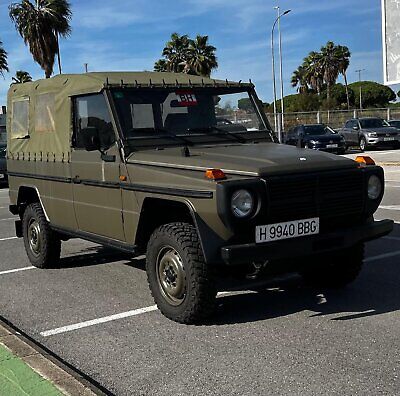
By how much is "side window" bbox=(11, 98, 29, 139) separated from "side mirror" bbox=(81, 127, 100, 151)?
1922mm

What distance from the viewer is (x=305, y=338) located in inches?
181

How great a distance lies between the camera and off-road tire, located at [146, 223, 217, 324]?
4.77 meters

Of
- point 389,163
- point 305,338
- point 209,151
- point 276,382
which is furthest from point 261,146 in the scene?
point 389,163

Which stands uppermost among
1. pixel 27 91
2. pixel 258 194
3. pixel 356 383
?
pixel 27 91

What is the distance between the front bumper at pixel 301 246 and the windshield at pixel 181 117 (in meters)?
1.62

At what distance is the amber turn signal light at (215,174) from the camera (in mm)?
4566

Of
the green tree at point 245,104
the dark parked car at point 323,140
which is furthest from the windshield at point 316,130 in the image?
the green tree at point 245,104

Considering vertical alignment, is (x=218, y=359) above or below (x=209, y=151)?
below

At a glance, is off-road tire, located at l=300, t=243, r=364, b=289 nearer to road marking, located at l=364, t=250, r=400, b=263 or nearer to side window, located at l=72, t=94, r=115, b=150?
road marking, located at l=364, t=250, r=400, b=263

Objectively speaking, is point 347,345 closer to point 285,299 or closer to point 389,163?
point 285,299

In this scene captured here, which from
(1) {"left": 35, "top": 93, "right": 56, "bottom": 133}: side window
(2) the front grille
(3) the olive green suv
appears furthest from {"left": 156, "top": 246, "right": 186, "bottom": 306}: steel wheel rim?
(1) {"left": 35, "top": 93, "right": 56, "bottom": 133}: side window

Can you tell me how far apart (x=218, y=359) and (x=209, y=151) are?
1985 mm

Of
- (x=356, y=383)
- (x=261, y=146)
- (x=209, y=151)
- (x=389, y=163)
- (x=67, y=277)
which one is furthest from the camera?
A: (x=389, y=163)

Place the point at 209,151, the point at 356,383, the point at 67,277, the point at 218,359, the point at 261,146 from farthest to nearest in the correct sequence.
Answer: the point at 67,277 < the point at 261,146 < the point at 209,151 < the point at 218,359 < the point at 356,383
